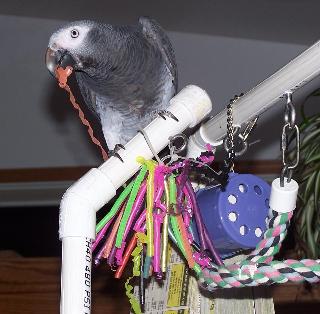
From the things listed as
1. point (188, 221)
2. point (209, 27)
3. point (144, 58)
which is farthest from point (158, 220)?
point (209, 27)

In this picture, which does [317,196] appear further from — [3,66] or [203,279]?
[3,66]

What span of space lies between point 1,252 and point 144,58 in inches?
31.7

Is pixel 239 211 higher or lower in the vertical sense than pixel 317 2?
lower

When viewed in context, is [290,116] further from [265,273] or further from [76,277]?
[76,277]

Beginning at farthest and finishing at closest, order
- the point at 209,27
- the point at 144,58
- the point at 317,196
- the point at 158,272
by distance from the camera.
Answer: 1. the point at 209,27
2. the point at 317,196
3. the point at 144,58
4. the point at 158,272

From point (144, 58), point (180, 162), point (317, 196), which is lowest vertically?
point (180, 162)

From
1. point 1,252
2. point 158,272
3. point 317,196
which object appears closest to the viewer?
point 158,272

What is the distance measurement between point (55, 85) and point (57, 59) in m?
1.00

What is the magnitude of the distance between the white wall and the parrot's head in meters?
0.91

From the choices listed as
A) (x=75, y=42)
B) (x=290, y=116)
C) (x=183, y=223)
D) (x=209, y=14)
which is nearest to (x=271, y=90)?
(x=290, y=116)

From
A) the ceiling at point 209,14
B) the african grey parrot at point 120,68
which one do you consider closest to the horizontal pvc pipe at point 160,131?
the african grey parrot at point 120,68

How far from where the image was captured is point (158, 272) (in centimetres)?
63

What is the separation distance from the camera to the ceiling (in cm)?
170

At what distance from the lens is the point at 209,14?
1.82 meters
